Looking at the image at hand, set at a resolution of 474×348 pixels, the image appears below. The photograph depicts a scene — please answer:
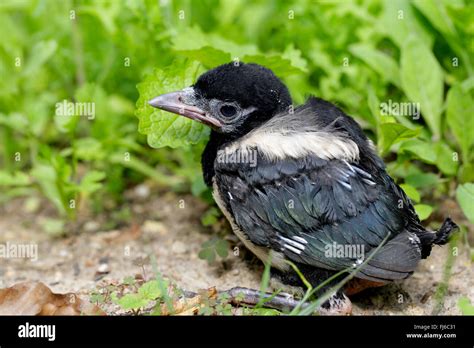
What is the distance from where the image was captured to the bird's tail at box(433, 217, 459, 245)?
139 inches

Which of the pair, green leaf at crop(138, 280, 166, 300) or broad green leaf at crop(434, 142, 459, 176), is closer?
green leaf at crop(138, 280, 166, 300)

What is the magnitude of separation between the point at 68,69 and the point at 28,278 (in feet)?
5.99

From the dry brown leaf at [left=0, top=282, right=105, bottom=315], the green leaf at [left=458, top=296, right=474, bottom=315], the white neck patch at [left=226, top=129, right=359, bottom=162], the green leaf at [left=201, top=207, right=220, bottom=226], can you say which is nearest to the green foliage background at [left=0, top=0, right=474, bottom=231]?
the green leaf at [left=201, top=207, right=220, bottom=226]

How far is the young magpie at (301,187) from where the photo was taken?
11.4ft

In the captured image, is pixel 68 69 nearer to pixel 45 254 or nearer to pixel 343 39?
pixel 45 254

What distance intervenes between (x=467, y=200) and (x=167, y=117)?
5.32 feet

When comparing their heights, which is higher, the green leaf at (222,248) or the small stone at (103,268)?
the green leaf at (222,248)

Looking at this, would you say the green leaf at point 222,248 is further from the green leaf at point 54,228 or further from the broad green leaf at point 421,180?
the green leaf at point 54,228

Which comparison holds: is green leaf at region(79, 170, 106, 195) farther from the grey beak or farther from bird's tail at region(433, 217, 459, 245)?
bird's tail at region(433, 217, 459, 245)

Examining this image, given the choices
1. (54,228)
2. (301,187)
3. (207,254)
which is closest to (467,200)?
(301,187)

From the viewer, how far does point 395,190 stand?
12.1ft

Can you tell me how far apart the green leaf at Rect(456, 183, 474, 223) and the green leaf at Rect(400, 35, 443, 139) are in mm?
756

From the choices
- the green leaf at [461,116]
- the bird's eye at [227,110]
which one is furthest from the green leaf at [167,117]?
the green leaf at [461,116]

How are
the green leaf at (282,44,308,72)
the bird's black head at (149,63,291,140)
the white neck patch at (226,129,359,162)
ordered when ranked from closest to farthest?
the white neck patch at (226,129,359,162) < the bird's black head at (149,63,291,140) < the green leaf at (282,44,308,72)
